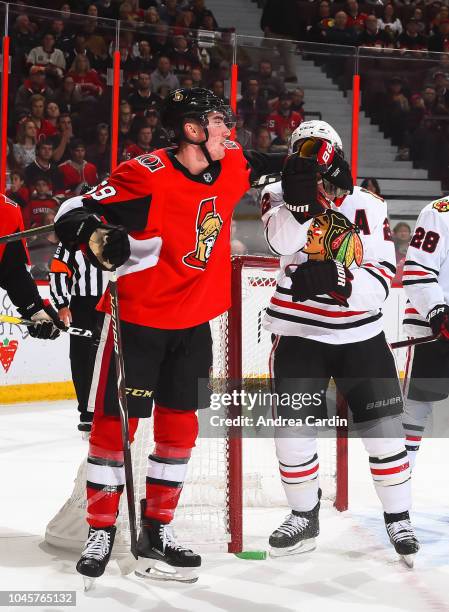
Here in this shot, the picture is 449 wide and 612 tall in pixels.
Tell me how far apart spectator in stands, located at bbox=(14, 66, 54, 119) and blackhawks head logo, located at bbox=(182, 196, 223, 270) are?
3.24m

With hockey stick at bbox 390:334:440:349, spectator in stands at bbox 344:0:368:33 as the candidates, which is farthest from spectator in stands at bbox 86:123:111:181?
spectator in stands at bbox 344:0:368:33

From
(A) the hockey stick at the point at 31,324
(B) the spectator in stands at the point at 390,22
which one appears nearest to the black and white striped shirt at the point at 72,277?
(A) the hockey stick at the point at 31,324

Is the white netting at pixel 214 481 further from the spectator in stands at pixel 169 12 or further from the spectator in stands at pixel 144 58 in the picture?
the spectator in stands at pixel 169 12

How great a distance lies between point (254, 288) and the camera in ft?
12.1

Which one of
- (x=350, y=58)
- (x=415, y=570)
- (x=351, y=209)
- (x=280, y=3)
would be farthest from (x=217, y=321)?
(x=280, y=3)

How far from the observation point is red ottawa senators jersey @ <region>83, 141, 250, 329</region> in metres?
2.46

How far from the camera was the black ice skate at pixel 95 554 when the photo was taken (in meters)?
2.48

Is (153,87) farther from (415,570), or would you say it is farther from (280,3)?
(415,570)

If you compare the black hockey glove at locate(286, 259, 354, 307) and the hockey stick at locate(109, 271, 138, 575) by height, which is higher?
the black hockey glove at locate(286, 259, 354, 307)

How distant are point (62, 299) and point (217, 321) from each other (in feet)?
5.13

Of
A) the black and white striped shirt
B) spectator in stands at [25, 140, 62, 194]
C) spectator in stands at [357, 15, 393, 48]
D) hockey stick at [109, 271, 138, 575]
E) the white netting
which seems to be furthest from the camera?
spectator in stands at [357, 15, 393, 48]

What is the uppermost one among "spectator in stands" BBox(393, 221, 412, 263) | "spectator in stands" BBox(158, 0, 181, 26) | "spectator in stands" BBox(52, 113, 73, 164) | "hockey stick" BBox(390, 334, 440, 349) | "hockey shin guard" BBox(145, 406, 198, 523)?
"spectator in stands" BBox(158, 0, 181, 26)

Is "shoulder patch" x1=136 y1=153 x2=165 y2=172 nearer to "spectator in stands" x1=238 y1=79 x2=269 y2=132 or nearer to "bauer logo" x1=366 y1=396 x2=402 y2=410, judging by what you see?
"bauer logo" x1=366 y1=396 x2=402 y2=410

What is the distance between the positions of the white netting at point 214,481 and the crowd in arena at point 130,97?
222cm
